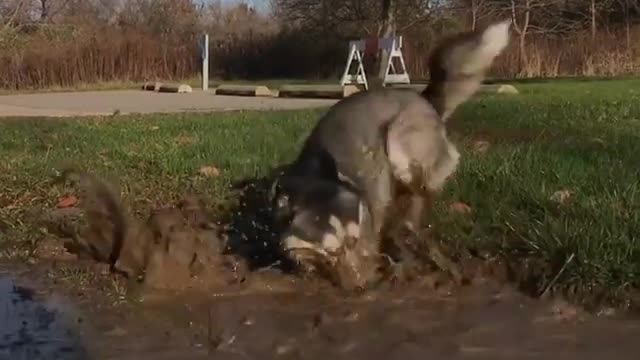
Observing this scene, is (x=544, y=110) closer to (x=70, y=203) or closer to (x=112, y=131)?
(x=112, y=131)

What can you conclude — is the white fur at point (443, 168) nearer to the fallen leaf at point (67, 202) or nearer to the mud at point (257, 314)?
the mud at point (257, 314)

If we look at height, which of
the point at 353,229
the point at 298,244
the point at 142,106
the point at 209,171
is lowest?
the point at 142,106

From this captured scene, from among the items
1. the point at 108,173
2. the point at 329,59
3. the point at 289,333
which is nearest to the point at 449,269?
the point at 289,333

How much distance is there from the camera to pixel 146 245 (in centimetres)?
545

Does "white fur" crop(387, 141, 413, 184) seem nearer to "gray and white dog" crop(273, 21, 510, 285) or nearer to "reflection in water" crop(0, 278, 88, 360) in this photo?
"gray and white dog" crop(273, 21, 510, 285)

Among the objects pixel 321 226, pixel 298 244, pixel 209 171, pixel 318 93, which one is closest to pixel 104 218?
pixel 298 244

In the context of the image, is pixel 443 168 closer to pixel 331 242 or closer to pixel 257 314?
pixel 331 242

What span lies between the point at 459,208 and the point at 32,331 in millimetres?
2730

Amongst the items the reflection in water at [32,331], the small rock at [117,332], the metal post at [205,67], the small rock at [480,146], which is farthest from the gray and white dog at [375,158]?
the metal post at [205,67]

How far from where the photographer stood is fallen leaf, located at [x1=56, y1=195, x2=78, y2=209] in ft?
22.8

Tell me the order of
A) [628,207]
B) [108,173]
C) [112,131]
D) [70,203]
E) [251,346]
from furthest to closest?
[112,131] < [108,173] < [70,203] < [628,207] < [251,346]

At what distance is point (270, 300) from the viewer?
506 cm

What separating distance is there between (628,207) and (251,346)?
2.42m

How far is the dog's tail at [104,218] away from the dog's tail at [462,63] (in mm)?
1705
